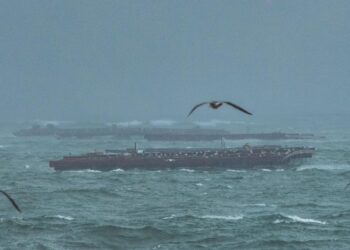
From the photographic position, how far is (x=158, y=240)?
182 ft

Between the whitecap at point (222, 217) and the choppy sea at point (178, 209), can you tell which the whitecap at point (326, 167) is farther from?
the whitecap at point (222, 217)

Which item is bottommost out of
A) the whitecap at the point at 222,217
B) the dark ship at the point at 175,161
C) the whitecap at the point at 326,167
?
the whitecap at the point at 222,217

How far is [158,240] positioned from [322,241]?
10627 millimetres

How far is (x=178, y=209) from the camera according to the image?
227 feet

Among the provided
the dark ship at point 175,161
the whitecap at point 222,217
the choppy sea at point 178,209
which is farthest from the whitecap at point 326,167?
the whitecap at point 222,217

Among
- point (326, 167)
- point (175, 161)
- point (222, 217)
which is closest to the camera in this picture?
point (222, 217)

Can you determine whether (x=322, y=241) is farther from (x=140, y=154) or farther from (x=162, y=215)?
(x=140, y=154)

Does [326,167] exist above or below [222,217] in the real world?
above

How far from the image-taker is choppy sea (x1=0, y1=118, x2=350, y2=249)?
5509 centimetres

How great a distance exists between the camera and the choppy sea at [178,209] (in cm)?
5509

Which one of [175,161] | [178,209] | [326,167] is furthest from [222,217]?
[326,167]

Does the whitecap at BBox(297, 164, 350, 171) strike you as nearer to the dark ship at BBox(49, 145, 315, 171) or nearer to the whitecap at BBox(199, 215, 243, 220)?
the dark ship at BBox(49, 145, 315, 171)

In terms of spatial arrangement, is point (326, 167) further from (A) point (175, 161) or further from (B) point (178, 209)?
(B) point (178, 209)

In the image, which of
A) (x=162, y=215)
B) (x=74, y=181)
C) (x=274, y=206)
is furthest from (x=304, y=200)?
(x=74, y=181)
